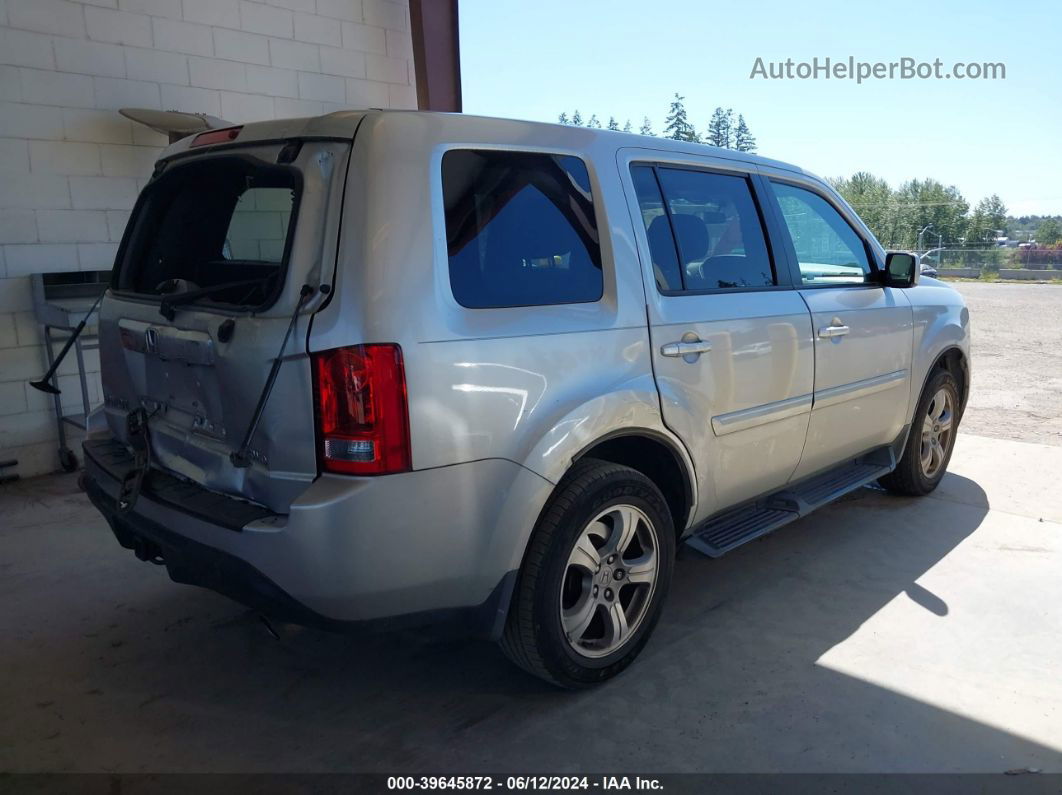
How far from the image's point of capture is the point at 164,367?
2.80 meters

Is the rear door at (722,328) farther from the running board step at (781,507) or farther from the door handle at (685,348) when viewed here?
the running board step at (781,507)

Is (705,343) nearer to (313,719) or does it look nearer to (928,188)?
(313,719)

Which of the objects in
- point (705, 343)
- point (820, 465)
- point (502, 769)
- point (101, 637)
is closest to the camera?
point (502, 769)

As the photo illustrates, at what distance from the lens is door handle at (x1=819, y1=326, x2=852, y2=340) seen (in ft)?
12.5

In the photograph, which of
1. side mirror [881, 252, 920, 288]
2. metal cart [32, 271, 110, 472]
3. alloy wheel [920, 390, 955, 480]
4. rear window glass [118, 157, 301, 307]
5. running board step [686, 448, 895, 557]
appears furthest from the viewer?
metal cart [32, 271, 110, 472]

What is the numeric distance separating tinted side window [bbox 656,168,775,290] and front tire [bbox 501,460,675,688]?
0.93 metres

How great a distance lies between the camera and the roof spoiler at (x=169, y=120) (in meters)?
5.77

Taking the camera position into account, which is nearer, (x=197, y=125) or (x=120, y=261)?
(x=120, y=261)

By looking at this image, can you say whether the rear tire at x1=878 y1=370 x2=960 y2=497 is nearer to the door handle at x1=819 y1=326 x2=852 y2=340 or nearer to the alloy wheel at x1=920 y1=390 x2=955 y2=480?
the alloy wheel at x1=920 y1=390 x2=955 y2=480

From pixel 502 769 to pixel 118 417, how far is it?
2.00m

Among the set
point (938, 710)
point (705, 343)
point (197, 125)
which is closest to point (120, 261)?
point (705, 343)

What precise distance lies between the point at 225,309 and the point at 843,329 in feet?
9.29

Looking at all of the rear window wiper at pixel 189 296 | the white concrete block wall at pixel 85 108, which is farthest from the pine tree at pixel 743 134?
the rear window wiper at pixel 189 296

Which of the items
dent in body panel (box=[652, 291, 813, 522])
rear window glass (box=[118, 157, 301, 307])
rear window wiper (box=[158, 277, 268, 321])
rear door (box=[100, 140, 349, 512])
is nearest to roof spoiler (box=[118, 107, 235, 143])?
rear window glass (box=[118, 157, 301, 307])
